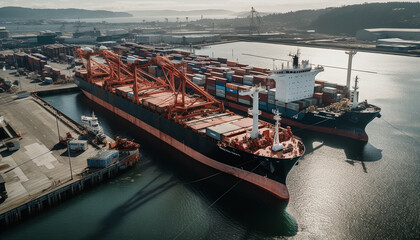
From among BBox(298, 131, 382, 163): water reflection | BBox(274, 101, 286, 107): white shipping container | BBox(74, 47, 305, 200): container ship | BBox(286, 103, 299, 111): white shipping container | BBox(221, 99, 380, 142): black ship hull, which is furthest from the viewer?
BBox(274, 101, 286, 107): white shipping container

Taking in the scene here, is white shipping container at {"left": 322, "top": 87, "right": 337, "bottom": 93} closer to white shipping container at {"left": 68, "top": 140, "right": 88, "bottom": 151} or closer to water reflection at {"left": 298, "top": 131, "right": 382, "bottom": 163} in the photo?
water reflection at {"left": 298, "top": 131, "right": 382, "bottom": 163}

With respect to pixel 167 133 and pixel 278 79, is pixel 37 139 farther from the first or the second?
pixel 278 79

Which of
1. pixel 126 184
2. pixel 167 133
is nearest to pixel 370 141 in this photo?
pixel 167 133

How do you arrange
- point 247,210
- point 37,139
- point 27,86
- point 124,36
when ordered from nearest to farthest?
1. point 247,210
2. point 37,139
3. point 27,86
4. point 124,36

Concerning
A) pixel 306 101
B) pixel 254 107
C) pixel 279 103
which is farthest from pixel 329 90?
pixel 254 107

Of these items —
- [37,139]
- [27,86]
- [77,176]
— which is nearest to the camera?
[77,176]

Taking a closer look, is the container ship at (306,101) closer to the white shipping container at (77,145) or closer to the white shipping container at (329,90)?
the white shipping container at (329,90)

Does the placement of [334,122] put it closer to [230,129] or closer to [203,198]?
[230,129]

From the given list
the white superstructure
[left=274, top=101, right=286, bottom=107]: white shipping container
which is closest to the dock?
the white superstructure
